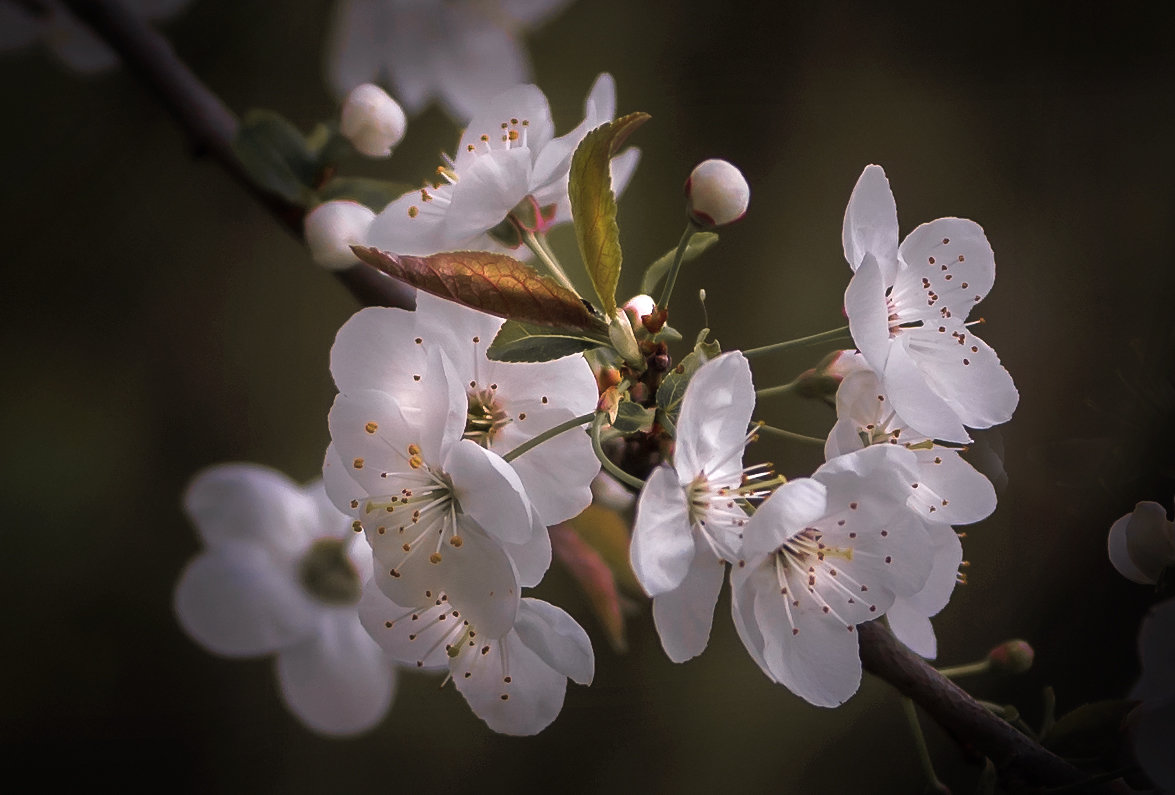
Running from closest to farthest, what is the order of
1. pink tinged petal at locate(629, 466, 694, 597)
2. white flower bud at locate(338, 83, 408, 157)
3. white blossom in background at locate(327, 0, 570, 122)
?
pink tinged petal at locate(629, 466, 694, 597)
white flower bud at locate(338, 83, 408, 157)
white blossom in background at locate(327, 0, 570, 122)

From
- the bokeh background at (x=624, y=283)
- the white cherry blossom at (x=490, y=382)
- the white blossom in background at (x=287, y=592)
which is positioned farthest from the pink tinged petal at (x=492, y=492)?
the bokeh background at (x=624, y=283)

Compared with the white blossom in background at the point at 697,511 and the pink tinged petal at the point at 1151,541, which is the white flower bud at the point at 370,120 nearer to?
the white blossom in background at the point at 697,511

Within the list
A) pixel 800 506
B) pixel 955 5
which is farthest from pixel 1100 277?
pixel 800 506

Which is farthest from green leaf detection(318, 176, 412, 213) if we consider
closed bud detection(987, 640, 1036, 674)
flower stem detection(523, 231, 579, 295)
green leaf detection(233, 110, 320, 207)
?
closed bud detection(987, 640, 1036, 674)

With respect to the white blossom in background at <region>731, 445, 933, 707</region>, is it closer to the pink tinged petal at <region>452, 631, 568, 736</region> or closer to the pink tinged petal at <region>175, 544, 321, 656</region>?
the pink tinged petal at <region>452, 631, 568, 736</region>

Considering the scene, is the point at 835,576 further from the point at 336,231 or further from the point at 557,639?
the point at 336,231

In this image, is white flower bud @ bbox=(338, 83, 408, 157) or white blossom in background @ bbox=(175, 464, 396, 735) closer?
white flower bud @ bbox=(338, 83, 408, 157)

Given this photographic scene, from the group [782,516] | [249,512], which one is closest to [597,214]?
[782,516]
